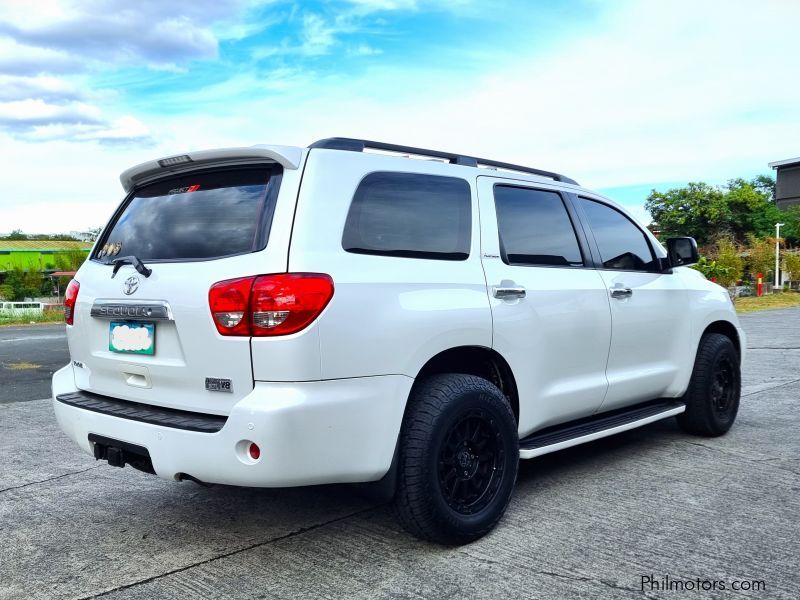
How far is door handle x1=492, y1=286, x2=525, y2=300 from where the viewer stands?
3.79 m

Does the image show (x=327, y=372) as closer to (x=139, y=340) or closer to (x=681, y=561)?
(x=139, y=340)

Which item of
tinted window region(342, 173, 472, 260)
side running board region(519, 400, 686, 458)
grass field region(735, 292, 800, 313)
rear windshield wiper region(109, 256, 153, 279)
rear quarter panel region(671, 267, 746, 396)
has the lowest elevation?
grass field region(735, 292, 800, 313)

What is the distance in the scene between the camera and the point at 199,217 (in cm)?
348

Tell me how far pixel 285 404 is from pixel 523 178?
6.81ft

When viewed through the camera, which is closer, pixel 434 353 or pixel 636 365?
pixel 434 353

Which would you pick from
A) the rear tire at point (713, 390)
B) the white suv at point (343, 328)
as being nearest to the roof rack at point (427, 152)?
the white suv at point (343, 328)

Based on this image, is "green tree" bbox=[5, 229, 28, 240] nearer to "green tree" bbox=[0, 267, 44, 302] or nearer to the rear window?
"green tree" bbox=[0, 267, 44, 302]

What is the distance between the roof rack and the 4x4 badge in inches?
39.0

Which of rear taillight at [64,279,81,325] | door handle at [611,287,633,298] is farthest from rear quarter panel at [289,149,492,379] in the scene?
rear taillight at [64,279,81,325]

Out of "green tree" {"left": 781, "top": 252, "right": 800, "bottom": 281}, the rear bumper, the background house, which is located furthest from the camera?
the background house

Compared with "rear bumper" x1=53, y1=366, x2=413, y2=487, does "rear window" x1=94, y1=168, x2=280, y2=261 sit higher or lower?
higher

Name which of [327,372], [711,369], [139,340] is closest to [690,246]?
[711,369]

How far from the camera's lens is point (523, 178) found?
4.32 meters

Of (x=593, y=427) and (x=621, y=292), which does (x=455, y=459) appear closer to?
(x=593, y=427)
